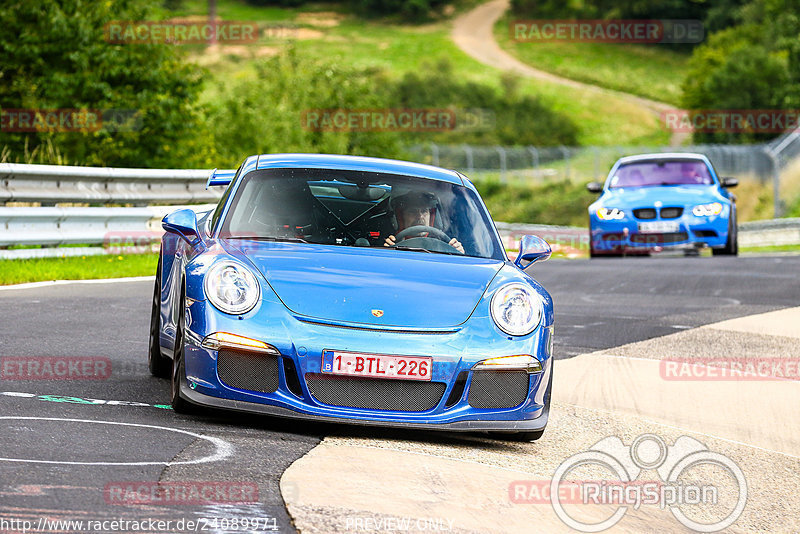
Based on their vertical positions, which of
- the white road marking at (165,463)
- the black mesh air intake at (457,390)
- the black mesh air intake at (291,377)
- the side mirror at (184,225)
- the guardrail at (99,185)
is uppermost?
the side mirror at (184,225)

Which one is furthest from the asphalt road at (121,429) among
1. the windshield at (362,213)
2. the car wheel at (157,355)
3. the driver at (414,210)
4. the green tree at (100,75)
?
the green tree at (100,75)

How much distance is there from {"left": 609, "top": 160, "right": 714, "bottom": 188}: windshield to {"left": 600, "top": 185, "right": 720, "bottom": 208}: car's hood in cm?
43

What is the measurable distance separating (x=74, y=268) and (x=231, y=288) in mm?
8137

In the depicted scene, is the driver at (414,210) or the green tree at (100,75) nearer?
the driver at (414,210)

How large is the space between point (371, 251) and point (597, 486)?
1.75 meters

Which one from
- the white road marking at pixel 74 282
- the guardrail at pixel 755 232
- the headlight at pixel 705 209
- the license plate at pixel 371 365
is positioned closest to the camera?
the license plate at pixel 371 365

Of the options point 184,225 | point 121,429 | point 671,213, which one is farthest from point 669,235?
point 121,429

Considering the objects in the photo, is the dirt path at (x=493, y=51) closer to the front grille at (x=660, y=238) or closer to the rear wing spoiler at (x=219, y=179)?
the front grille at (x=660, y=238)

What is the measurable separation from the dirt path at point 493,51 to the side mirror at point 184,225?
74037 millimetres

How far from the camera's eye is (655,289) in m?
15.1

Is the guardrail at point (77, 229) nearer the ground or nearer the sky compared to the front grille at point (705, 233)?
nearer the sky

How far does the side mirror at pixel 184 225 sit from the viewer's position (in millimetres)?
6797

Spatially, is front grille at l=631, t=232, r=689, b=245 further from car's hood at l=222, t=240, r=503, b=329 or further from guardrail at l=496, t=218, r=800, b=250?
car's hood at l=222, t=240, r=503, b=329

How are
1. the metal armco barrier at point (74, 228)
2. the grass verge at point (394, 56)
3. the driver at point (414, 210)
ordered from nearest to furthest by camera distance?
the driver at point (414, 210), the metal armco barrier at point (74, 228), the grass verge at point (394, 56)
